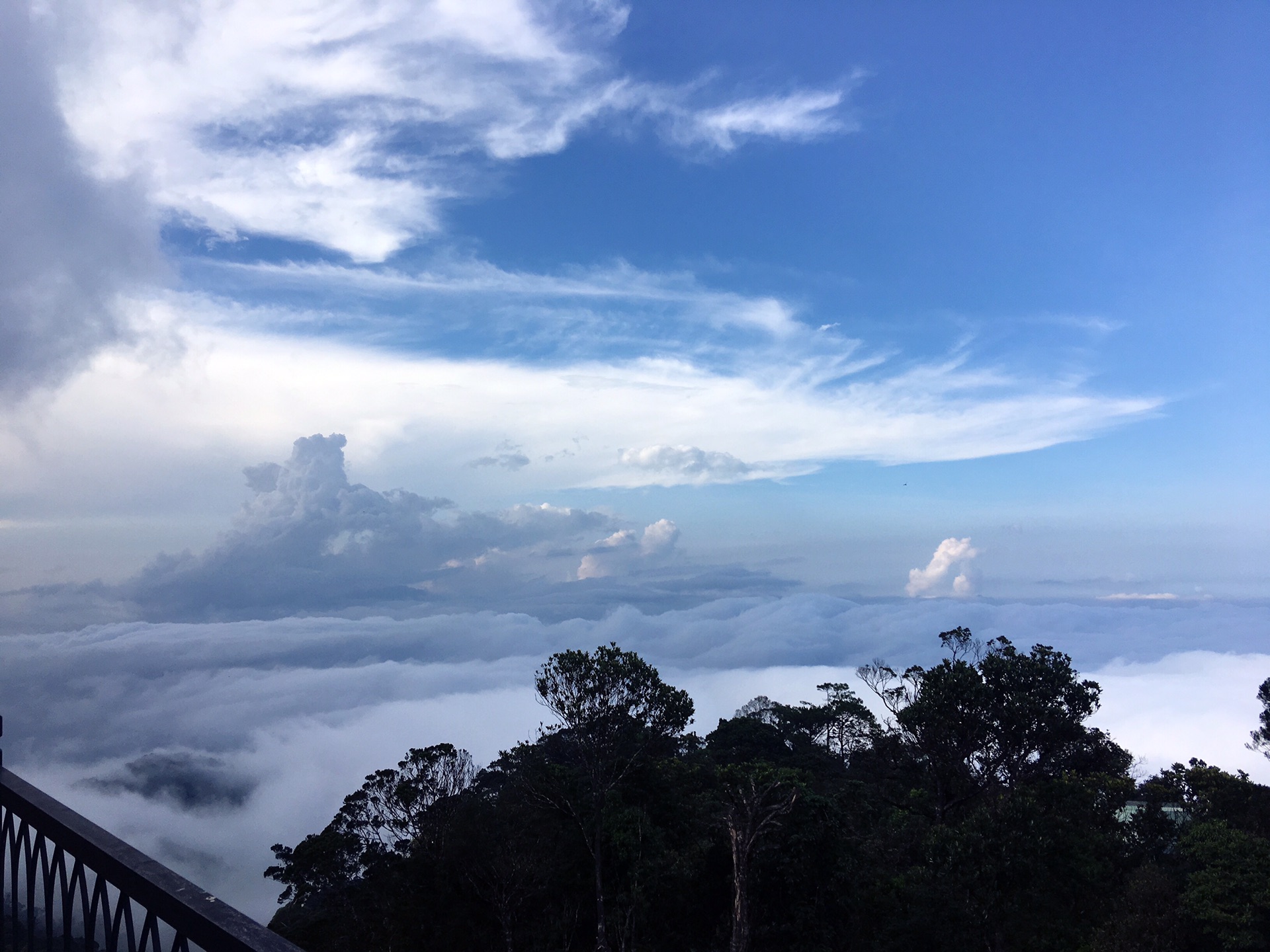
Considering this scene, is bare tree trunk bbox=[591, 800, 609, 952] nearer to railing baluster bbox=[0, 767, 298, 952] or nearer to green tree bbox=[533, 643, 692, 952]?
green tree bbox=[533, 643, 692, 952]

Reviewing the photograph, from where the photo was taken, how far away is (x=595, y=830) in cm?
2205

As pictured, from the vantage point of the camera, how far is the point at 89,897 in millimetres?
2471

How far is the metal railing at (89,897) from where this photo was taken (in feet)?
6.02

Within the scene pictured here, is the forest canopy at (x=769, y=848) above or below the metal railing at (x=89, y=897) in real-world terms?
below

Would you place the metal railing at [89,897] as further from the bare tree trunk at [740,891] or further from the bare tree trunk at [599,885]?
the bare tree trunk at [599,885]

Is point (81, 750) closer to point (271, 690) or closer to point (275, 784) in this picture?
point (275, 784)

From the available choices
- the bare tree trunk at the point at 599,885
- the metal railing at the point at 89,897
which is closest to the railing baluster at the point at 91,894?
the metal railing at the point at 89,897

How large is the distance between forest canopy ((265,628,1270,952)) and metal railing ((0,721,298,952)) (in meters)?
18.1

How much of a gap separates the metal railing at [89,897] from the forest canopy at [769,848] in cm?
1807

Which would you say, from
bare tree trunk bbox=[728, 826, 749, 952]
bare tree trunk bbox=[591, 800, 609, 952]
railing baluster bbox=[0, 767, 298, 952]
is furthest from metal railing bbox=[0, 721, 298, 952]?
bare tree trunk bbox=[591, 800, 609, 952]

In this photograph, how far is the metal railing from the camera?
1836mm

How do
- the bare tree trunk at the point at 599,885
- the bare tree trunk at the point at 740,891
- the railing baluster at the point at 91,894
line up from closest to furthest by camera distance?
Answer: the railing baluster at the point at 91,894
the bare tree trunk at the point at 740,891
the bare tree trunk at the point at 599,885

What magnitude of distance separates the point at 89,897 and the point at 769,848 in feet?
70.0

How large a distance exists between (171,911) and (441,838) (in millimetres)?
24955
